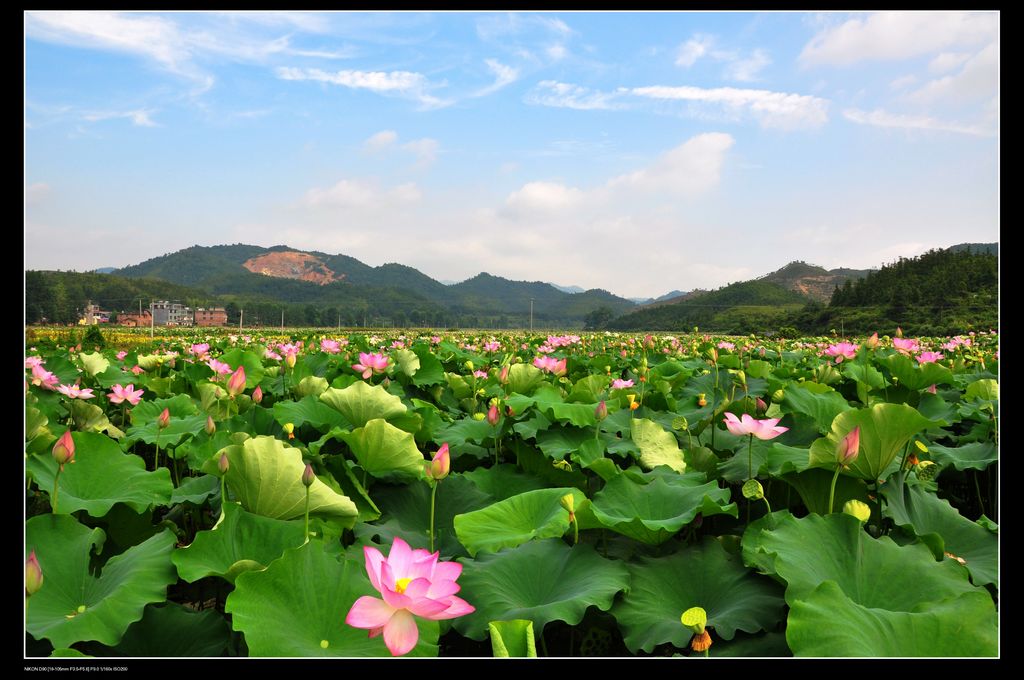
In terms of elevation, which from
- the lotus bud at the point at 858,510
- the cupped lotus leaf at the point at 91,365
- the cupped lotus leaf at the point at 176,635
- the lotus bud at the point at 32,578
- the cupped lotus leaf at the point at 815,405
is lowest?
the cupped lotus leaf at the point at 176,635

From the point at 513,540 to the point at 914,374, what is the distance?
2275 mm

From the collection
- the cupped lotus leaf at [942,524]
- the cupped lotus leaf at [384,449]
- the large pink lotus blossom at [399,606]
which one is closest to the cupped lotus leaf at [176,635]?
the large pink lotus blossom at [399,606]

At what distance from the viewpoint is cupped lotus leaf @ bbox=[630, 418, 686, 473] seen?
1703 mm

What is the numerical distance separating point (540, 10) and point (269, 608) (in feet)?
3.50

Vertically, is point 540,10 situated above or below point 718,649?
above

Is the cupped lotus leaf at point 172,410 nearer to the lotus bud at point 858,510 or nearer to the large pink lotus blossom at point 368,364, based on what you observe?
the large pink lotus blossom at point 368,364

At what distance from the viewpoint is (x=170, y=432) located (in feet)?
6.54

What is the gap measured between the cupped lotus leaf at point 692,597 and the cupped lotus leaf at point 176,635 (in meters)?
0.66

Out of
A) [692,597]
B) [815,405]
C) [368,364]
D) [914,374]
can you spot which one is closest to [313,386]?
[368,364]

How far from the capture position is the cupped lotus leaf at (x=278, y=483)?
1.17 metres
